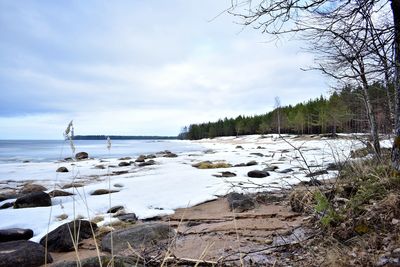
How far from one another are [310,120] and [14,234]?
179ft

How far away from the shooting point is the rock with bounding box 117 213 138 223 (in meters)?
6.39

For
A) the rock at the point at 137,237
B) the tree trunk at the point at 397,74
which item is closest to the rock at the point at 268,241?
the rock at the point at 137,237

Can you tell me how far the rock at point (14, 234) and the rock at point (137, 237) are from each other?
1.69 m

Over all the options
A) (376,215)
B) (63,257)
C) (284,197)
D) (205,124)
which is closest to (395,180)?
(376,215)

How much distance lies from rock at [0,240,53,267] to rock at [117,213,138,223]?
1926mm

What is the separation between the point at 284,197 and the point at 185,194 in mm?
2831

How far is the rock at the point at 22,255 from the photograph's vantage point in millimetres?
4177

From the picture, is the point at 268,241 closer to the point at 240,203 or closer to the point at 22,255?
the point at 240,203

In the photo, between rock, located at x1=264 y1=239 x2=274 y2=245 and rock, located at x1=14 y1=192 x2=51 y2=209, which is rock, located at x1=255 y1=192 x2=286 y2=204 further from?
rock, located at x1=14 y1=192 x2=51 y2=209

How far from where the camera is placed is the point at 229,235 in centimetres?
473

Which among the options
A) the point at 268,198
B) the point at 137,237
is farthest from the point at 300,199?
the point at 137,237

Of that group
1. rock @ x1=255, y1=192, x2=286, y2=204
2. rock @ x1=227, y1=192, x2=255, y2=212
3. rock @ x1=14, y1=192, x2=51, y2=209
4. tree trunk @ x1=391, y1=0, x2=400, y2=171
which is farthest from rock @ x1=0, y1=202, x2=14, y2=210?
tree trunk @ x1=391, y1=0, x2=400, y2=171

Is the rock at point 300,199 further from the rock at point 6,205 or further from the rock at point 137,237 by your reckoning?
the rock at point 6,205

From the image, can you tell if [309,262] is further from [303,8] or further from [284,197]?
[284,197]
